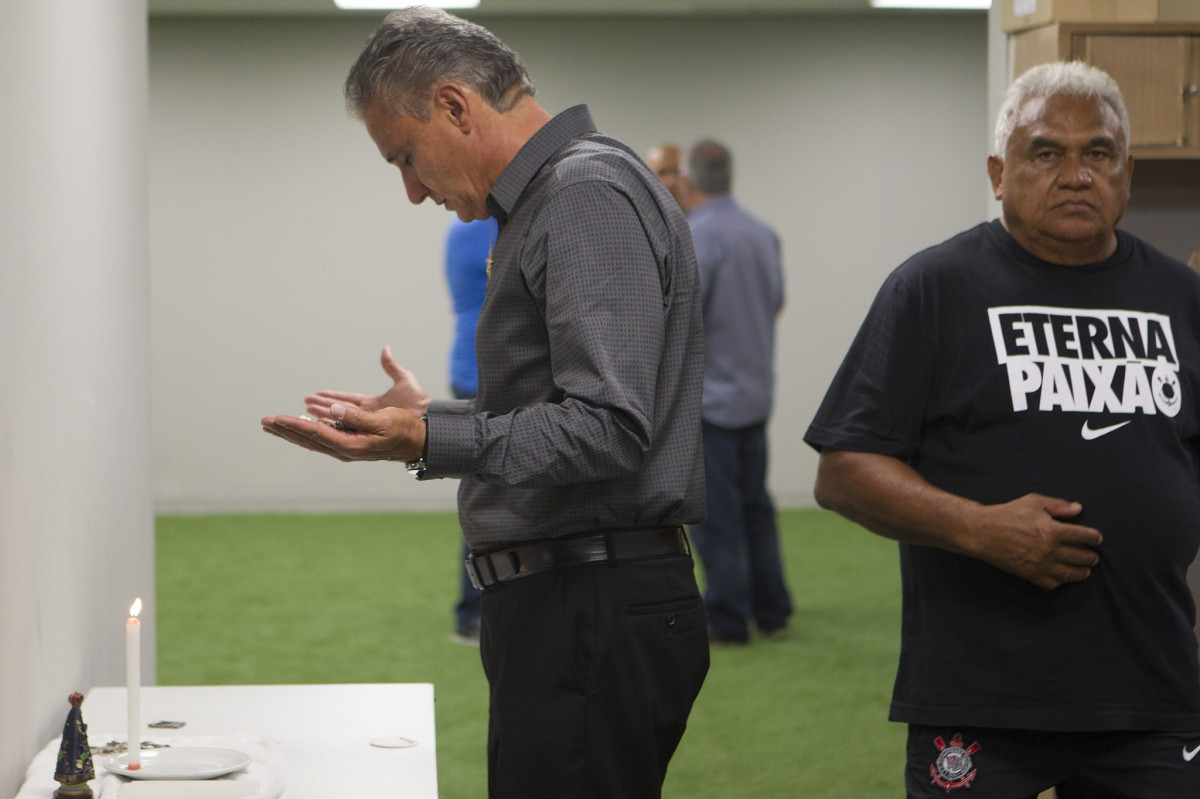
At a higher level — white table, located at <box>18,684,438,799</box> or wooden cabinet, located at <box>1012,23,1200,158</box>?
wooden cabinet, located at <box>1012,23,1200,158</box>

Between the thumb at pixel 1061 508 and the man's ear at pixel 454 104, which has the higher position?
the man's ear at pixel 454 104

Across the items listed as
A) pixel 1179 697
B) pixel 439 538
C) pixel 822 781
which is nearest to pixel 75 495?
pixel 1179 697

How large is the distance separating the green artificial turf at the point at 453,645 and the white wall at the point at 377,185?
0.86 metres

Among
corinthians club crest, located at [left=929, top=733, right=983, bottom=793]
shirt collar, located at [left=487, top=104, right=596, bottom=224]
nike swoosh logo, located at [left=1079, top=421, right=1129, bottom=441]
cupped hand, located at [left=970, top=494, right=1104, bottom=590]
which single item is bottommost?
corinthians club crest, located at [left=929, top=733, right=983, bottom=793]

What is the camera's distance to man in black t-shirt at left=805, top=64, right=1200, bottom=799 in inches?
66.9

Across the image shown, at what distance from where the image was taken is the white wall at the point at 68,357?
Result: 5.80ft

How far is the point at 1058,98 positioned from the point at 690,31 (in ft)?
20.6

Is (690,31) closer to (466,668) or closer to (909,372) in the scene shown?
(466,668)

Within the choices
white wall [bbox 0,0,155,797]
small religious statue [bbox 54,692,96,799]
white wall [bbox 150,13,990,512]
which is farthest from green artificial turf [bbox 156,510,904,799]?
small religious statue [bbox 54,692,96,799]

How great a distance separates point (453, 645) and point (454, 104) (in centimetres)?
330

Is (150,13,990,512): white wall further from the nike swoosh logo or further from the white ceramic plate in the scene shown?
the white ceramic plate

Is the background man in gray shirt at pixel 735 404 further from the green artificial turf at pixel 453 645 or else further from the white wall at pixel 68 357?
the white wall at pixel 68 357

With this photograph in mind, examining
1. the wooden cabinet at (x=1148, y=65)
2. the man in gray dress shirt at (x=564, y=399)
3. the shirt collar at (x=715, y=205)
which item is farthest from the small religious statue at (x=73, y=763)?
the shirt collar at (x=715, y=205)

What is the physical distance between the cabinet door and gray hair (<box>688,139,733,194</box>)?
217 centimetres
